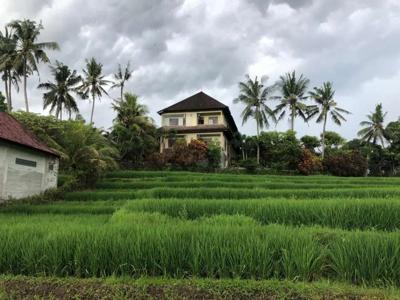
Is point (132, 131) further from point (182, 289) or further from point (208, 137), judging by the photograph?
point (182, 289)

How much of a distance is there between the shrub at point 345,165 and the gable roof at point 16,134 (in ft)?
81.0


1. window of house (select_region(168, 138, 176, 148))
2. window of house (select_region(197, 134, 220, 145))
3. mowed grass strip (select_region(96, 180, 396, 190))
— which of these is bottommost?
mowed grass strip (select_region(96, 180, 396, 190))

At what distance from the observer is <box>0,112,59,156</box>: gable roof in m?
14.1

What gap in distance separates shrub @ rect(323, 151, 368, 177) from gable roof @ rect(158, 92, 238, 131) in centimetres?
1099

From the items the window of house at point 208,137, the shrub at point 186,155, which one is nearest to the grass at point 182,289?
the shrub at point 186,155

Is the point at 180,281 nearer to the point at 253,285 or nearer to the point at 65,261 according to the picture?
the point at 253,285

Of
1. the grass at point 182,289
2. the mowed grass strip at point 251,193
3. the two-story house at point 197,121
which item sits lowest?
the grass at point 182,289

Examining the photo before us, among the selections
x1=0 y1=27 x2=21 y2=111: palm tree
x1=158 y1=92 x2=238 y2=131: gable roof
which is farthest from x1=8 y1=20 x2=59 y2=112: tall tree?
x1=158 y1=92 x2=238 y2=131: gable roof

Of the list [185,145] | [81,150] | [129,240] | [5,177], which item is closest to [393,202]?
[129,240]

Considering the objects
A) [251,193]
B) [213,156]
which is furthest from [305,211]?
[213,156]

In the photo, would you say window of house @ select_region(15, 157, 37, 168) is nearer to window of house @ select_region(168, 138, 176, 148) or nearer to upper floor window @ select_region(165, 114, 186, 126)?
window of house @ select_region(168, 138, 176, 148)

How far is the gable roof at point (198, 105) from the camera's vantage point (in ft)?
114

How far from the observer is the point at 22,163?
49.6 feet

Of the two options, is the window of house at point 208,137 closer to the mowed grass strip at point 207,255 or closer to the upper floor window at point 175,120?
the upper floor window at point 175,120
